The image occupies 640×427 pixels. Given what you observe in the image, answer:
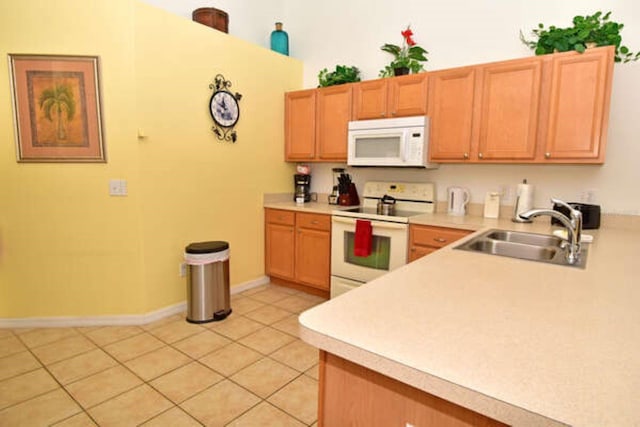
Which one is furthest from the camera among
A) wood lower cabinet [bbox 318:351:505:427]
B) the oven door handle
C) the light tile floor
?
the oven door handle

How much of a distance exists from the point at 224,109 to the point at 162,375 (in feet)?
7.56

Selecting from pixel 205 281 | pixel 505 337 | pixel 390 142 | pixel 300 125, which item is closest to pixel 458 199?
pixel 390 142

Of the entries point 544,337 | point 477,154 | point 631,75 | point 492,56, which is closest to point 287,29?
point 492,56

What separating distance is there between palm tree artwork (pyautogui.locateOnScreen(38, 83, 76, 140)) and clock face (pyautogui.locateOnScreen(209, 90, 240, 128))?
106 centimetres

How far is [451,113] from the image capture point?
2818mm

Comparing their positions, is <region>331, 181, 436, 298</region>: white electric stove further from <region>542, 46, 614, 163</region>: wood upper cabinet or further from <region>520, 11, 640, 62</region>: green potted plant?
<region>520, 11, 640, 62</region>: green potted plant

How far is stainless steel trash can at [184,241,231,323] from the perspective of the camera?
285 centimetres

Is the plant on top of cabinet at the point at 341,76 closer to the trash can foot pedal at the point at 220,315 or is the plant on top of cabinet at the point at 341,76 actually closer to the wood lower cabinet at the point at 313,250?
the wood lower cabinet at the point at 313,250

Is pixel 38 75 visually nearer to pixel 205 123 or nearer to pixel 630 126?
pixel 205 123

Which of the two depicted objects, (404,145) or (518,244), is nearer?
(518,244)

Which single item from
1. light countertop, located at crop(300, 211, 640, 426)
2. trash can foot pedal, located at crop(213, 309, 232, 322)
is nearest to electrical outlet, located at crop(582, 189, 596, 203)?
light countertop, located at crop(300, 211, 640, 426)

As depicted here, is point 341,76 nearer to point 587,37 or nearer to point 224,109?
point 224,109

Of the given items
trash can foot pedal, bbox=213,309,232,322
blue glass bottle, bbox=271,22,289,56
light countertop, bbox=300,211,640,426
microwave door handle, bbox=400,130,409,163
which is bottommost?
trash can foot pedal, bbox=213,309,232,322

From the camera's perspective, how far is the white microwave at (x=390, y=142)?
2922 millimetres
